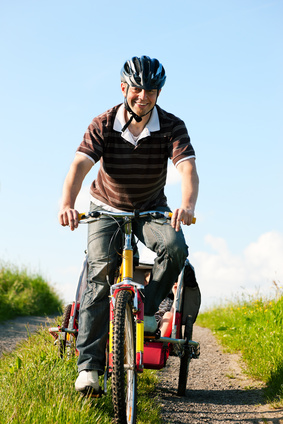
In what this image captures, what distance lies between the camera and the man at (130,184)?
4.01 m

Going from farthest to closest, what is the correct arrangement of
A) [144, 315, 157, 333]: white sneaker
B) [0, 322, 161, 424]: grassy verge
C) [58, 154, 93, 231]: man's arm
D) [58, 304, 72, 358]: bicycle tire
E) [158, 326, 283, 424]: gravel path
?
1. [58, 304, 72, 358]: bicycle tire
2. [158, 326, 283, 424]: gravel path
3. [144, 315, 157, 333]: white sneaker
4. [58, 154, 93, 231]: man's arm
5. [0, 322, 161, 424]: grassy verge

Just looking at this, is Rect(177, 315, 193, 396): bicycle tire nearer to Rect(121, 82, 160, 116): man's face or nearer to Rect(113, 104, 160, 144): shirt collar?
Rect(113, 104, 160, 144): shirt collar

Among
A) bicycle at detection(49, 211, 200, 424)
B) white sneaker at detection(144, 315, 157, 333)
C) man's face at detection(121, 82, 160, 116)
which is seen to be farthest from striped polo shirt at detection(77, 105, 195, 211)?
white sneaker at detection(144, 315, 157, 333)

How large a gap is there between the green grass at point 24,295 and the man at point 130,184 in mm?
7103

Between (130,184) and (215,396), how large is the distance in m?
2.57

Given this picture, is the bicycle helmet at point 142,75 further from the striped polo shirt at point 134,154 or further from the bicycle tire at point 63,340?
the bicycle tire at point 63,340

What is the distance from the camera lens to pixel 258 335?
280 inches

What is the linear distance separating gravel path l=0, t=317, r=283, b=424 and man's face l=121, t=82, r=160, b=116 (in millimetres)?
2561

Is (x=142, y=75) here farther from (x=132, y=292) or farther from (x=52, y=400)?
(x=52, y=400)

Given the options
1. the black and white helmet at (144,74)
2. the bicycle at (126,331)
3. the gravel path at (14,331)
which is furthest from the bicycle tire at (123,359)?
the gravel path at (14,331)

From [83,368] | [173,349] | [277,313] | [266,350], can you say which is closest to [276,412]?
[173,349]

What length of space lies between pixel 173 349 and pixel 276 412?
1.08m

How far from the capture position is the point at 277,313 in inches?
295

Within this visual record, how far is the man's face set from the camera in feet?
13.9
